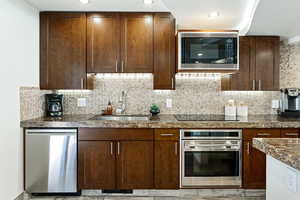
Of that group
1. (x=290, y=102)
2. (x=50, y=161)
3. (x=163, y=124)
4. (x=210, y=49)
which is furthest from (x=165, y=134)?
(x=290, y=102)

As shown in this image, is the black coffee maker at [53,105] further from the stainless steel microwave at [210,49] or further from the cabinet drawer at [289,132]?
the cabinet drawer at [289,132]

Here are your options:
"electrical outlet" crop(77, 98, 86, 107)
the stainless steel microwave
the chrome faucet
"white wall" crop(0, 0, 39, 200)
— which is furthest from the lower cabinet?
"white wall" crop(0, 0, 39, 200)

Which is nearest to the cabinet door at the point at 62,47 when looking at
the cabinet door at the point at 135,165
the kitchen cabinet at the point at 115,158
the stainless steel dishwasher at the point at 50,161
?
the stainless steel dishwasher at the point at 50,161

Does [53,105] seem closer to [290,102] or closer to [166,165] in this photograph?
[166,165]

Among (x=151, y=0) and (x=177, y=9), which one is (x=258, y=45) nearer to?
(x=177, y=9)

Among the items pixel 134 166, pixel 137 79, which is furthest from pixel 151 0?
pixel 134 166

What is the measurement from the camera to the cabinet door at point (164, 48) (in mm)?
3395

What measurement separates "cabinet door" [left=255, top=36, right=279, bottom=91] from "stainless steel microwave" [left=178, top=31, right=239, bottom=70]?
48 cm

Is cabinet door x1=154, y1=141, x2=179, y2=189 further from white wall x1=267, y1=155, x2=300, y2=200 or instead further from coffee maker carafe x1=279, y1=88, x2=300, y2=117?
coffee maker carafe x1=279, y1=88, x2=300, y2=117

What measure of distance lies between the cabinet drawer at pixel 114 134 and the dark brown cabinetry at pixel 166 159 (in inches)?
5.6

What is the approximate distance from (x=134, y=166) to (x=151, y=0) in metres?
1.92

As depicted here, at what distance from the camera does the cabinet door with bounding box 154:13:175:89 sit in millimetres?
3395

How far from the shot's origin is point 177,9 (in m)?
2.95

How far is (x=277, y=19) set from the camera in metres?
2.89
